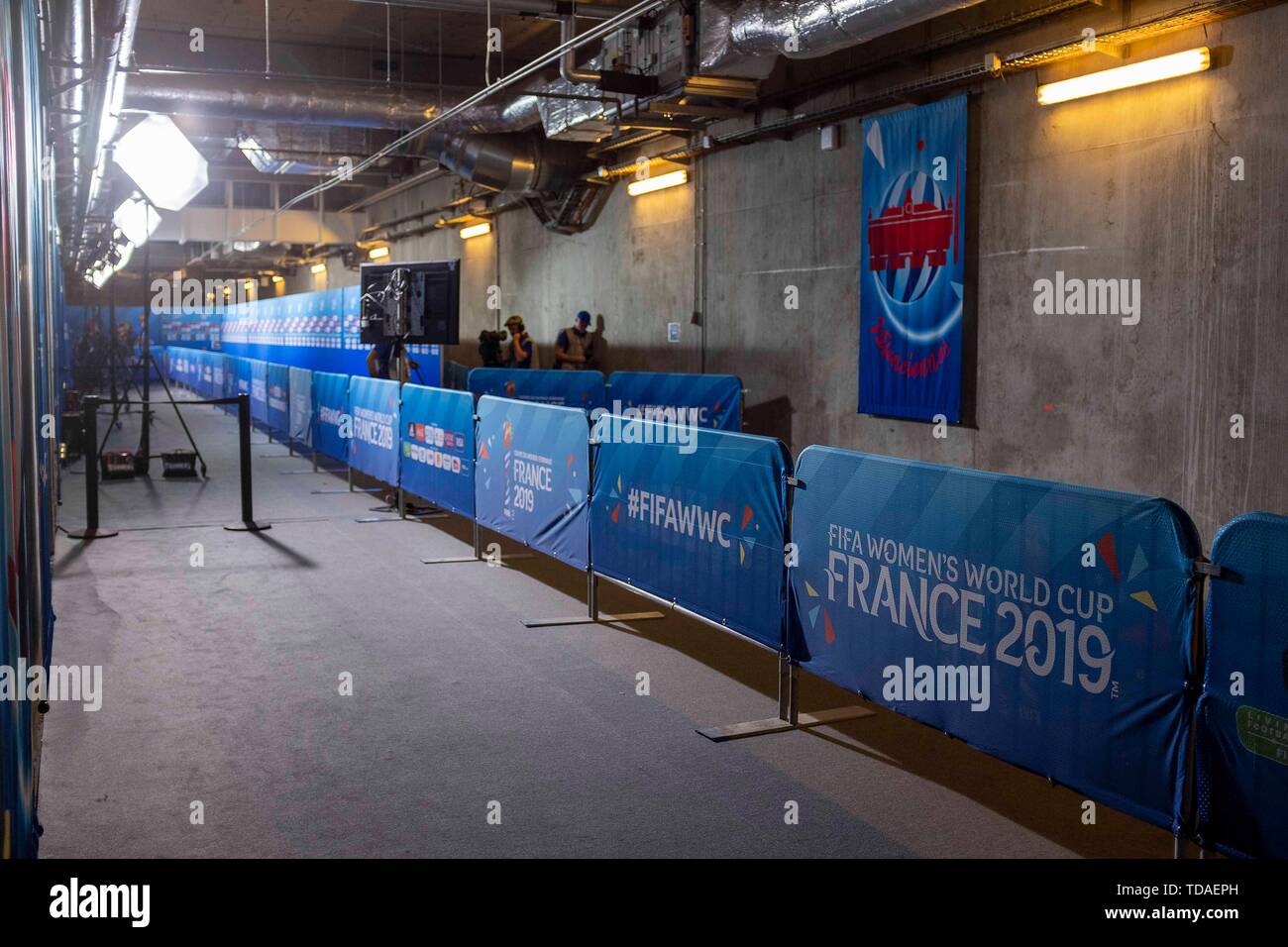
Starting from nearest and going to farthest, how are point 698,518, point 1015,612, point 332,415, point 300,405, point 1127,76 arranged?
point 1015,612, point 698,518, point 1127,76, point 332,415, point 300,405

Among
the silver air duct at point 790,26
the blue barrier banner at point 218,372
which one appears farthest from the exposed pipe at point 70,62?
the blue barrier banner at point 218,372

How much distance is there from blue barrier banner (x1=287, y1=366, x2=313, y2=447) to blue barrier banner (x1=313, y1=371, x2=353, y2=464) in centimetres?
37

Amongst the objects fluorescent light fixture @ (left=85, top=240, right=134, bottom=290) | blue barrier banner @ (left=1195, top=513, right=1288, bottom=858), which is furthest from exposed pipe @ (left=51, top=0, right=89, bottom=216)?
fluorescent light fixture @ (left=85, top=240, right=134, bottom=290)

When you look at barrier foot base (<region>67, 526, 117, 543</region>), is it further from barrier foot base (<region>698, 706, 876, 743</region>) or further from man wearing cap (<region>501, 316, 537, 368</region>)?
man wearing cap (<region>501, 316, 537, 368</region>)

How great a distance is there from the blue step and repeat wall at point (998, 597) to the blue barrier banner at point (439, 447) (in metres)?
2.55

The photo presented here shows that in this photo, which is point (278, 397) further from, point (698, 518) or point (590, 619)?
point (698, 518)

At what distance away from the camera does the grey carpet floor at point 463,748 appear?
410cm

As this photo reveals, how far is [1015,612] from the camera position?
3945 millimetres

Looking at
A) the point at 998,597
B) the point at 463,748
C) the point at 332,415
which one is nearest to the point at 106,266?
the point at 332,415

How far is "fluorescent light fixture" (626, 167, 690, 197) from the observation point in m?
14.1

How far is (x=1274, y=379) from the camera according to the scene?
7215 millimetres

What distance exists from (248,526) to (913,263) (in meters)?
6.70
